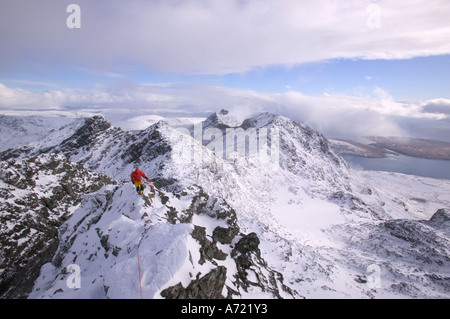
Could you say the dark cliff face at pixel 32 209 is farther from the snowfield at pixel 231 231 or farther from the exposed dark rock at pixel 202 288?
the exposed dark rock at pixel 202 288

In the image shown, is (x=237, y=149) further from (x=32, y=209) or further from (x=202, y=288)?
(x=202, y=288)

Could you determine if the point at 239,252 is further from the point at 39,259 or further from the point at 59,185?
the point at 59,185

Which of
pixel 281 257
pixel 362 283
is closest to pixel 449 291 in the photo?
pixel 362 283

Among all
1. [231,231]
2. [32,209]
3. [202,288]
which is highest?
[202,288]

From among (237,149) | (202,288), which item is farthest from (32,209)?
(237,149)

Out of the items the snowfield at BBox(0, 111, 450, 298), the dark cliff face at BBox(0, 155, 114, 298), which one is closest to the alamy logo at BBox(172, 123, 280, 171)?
the snowfield at BBox(0, 111, 450, 298)

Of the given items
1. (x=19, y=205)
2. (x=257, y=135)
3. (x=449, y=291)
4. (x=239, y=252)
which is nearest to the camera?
(x=239, y=252)

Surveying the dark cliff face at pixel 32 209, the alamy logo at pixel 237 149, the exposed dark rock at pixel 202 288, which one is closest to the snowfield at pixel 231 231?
the exposed dark rock at pixel 202 288

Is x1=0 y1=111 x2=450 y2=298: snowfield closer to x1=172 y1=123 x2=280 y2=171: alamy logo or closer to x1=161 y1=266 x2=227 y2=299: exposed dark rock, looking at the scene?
x1=161 y1=266 x2=227 y2=299: exposed dark rock
